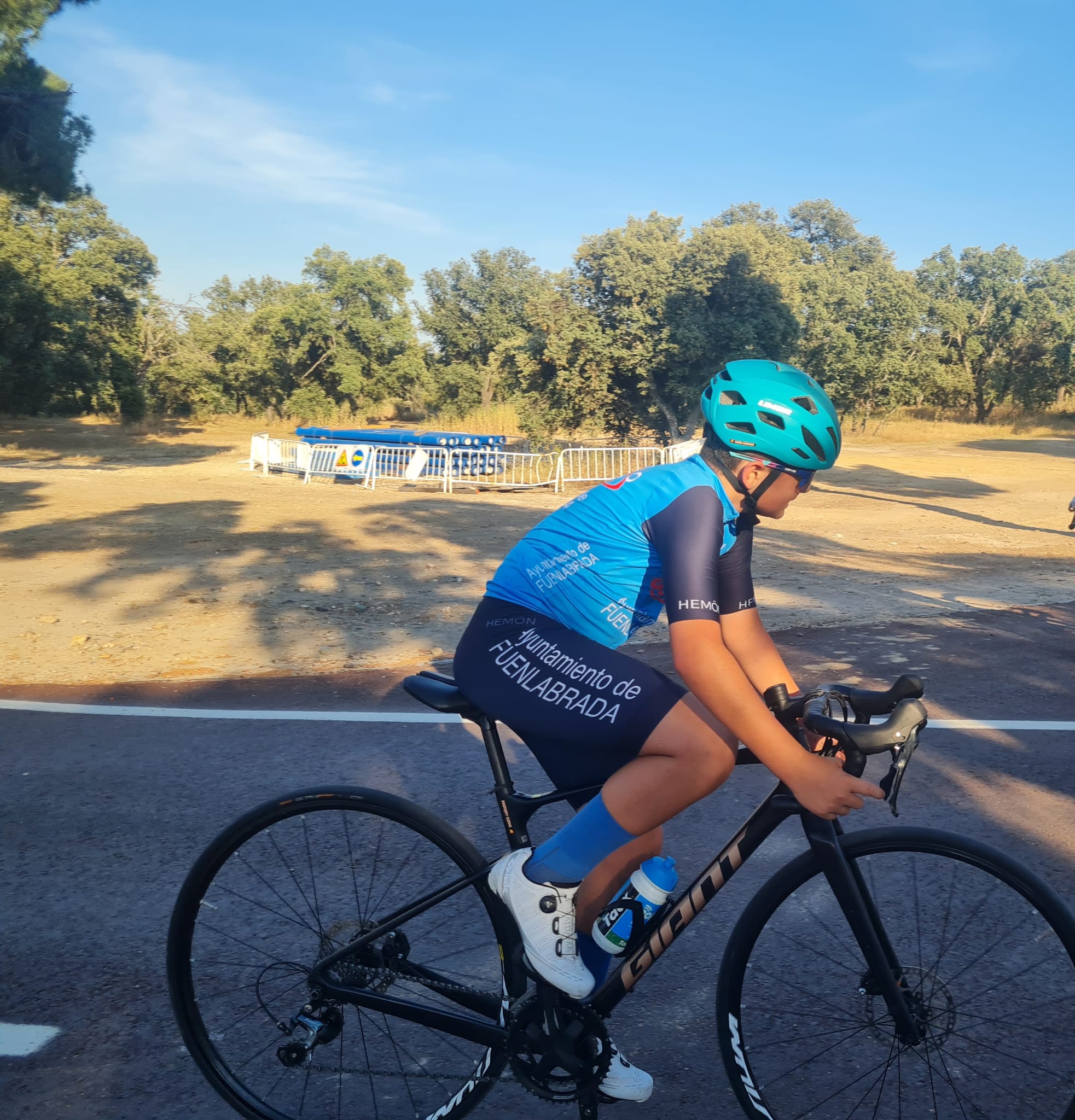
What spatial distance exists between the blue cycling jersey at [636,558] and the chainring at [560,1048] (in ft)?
2.90

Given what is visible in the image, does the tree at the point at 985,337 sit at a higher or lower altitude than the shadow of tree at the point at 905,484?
Answer: higher

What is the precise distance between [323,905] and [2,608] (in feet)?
24.4

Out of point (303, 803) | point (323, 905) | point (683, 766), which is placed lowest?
point (323, 905)

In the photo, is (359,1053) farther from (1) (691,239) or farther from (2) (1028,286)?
(2) (1028,286)

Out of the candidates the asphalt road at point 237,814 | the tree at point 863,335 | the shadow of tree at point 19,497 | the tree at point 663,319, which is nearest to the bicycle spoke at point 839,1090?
the asphalt road at point 237,814

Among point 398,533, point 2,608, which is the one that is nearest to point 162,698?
point 2,608

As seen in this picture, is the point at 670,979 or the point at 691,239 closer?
the point at 670,979

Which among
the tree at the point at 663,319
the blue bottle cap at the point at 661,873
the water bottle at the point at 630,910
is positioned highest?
the tree at the point at 663,319

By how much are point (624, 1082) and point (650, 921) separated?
0.40 metres

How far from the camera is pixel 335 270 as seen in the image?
53.2 metres

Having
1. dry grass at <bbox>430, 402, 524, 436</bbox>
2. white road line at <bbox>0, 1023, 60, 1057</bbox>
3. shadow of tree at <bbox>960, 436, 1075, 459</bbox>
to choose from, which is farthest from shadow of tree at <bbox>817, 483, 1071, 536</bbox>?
dry grass at <bbox>430, 402, 524, 436</bbox>

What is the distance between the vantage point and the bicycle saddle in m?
2.54

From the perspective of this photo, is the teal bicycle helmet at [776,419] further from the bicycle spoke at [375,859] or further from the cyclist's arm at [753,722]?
the bicycle spoke at [375,859]

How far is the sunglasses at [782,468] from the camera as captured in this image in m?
2.43
